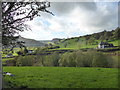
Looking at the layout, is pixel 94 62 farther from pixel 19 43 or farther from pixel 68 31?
pixel 19 43

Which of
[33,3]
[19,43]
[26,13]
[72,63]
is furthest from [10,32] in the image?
[72,63]

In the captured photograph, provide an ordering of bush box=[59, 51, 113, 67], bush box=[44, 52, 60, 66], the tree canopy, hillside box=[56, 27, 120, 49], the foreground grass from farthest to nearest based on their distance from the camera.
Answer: hillside box=[56, 27, 120, 49], bush box=[44, 52, 60, 66], bush box=[59, 51, 113, 67], the foreground grass, the tree canopy

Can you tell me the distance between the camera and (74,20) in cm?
1755

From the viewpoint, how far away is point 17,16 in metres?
5.12

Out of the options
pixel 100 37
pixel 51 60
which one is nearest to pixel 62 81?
pixel 51 60

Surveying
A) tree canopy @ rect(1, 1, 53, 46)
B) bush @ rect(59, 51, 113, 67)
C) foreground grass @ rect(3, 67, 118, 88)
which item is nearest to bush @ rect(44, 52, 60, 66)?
bush @ rect(59, 51, 113, 67)

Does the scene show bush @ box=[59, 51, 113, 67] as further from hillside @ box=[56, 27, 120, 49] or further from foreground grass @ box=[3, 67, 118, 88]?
hillside @ box=[56, 27, 120, 49]

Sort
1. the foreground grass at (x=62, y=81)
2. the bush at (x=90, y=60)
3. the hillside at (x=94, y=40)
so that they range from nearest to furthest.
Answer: the foreground grass at (x=62, y=81) < the bush at (x=90, y=60) < the hillside at (x=94, y=40)

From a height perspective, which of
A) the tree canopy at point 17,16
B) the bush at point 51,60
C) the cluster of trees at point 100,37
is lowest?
the bush at point 51,60

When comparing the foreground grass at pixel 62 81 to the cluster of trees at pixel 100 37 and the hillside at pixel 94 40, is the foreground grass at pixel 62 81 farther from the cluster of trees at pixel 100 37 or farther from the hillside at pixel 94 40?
the cluster of trees at pixel 100 37

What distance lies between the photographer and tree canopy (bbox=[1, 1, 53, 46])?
4.79 m

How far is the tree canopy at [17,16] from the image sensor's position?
4.79 meters

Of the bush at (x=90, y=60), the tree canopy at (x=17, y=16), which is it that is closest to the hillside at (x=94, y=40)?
the bush at (x=90, y=60)

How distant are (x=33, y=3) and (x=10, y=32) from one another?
4.92ft
